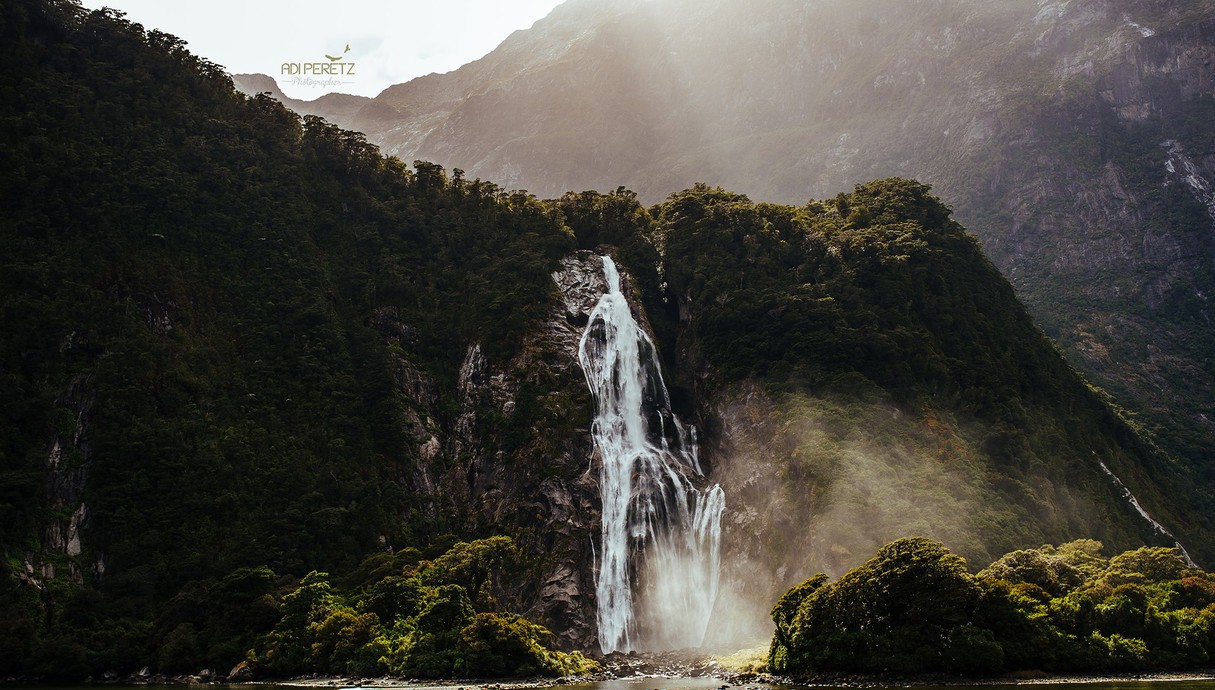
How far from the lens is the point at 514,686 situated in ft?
141

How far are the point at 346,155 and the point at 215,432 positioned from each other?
35.2 m

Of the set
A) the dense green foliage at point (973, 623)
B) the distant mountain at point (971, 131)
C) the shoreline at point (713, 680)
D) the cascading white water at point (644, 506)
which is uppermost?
the distant mountain at point (971, 131)

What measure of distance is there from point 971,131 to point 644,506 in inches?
3889

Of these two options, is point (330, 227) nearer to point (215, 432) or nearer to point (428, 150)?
point (215, 432)

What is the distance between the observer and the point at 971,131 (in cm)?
14175

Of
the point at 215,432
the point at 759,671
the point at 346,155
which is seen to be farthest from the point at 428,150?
the point at 759,671

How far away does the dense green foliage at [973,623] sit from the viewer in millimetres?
40334

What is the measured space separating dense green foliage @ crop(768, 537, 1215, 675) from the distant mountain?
5608 cm

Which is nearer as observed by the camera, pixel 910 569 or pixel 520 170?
pixel 910 569

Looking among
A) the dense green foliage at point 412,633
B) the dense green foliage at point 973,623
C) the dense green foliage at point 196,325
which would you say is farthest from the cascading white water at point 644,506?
the dense green foliage at point 973,623

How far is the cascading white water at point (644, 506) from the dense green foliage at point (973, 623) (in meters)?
18.8

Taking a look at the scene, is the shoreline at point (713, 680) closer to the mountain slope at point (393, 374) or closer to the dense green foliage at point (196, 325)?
the mountain slope at point (393, 374)

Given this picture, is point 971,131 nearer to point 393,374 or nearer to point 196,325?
point 393,374

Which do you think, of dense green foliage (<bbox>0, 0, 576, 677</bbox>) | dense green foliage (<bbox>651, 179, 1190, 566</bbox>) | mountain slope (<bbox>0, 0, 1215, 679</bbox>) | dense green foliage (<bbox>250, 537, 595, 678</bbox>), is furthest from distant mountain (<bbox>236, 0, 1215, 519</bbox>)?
dense green foliage (<bbox>250, 537, 595, 678</bbox>)
